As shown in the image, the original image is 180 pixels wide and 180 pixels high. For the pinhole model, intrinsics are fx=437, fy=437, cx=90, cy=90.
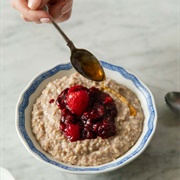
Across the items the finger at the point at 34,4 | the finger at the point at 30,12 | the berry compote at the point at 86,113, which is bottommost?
the berry compote at the point at 86,113

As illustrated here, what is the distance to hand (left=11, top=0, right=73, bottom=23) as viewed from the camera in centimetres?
147

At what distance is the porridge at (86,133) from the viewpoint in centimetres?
142

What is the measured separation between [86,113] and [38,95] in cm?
25

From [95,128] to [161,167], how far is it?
0.89ft

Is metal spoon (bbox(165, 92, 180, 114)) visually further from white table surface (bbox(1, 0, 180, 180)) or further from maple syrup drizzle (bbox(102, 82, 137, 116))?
maple syrup drizzle (bbox(102, 82, 137, 116))

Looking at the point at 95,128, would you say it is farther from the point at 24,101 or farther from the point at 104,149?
the point at 24,101

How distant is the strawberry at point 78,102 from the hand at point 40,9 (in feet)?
0.88

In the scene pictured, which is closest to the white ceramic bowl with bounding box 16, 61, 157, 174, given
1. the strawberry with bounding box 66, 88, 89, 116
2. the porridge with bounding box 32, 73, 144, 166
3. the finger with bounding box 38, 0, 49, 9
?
the porridge with bounding box 32, 73, 144, 166

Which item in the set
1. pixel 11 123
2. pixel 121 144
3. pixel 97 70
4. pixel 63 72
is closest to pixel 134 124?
pixel 121 144

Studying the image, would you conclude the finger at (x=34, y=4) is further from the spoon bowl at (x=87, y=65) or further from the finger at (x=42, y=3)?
the spoon bowl at (x=87, y=65)

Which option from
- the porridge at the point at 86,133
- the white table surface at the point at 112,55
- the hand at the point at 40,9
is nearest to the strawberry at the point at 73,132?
the porridge at the point at 86,133

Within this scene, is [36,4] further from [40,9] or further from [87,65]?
[87,65]

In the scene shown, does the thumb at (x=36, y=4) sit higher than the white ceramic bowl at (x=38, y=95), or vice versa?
the thumb at (x=36, y=4)

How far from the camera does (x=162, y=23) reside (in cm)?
199
